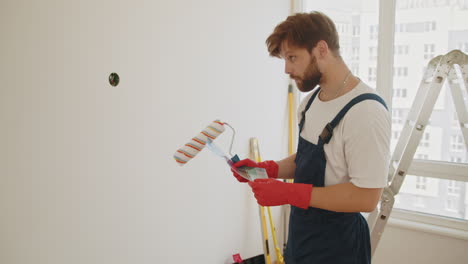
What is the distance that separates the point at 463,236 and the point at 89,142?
220cm

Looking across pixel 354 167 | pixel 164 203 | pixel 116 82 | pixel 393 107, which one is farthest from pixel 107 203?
pixel 393 107

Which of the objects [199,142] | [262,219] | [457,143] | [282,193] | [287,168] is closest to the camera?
[282,193]

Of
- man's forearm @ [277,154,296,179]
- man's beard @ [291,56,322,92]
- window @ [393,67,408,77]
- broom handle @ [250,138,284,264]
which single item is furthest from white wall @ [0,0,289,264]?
window @ [393,67,408,77]

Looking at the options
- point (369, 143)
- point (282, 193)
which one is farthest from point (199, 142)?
point (369, 143)

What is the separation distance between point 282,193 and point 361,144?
11.2 inches

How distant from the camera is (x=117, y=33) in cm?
129

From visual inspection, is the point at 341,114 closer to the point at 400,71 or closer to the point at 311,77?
the point at 311,77

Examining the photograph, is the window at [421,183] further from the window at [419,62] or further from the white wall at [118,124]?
the white wall at [118,124]

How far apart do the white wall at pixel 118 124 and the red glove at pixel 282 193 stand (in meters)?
0.57

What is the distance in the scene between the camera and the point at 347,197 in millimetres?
1026

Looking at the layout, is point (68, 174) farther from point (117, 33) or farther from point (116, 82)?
point (117, 33)

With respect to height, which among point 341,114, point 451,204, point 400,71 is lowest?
point 451,204

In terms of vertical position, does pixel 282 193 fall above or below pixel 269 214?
above

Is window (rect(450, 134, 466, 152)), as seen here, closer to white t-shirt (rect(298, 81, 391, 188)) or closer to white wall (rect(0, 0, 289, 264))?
white wall (rect(0, 0, 289, 264))
